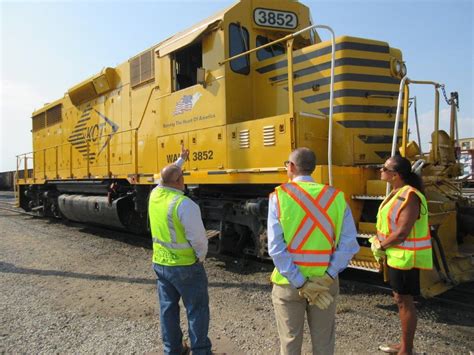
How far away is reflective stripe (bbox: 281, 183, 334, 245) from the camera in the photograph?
2.45 metres

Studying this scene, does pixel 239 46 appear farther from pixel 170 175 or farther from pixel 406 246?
pixel 406 246

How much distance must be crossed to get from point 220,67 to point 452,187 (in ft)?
12.1

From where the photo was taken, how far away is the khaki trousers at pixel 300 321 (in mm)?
2525

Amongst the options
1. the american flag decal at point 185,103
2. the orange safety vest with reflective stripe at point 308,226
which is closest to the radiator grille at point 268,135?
the american flag decal at point 185,103

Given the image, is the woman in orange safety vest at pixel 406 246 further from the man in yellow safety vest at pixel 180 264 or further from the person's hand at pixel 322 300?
the man in yellow safety vest at pixel 180 264

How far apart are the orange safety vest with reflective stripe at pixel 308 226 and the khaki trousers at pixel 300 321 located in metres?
0.21

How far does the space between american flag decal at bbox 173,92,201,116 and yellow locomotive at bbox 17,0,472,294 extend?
0.02 m

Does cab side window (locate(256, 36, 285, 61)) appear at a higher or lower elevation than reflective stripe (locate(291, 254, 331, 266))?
higher

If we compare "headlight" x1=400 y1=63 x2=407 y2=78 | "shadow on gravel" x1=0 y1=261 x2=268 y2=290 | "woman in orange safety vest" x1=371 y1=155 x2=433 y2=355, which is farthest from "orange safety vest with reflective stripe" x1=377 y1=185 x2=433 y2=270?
"headlight" x1=400 y1=63 x2=407 y2=78

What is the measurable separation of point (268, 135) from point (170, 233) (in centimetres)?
251

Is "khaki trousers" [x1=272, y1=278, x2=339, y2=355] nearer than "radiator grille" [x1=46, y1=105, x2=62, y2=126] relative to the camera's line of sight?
Yes

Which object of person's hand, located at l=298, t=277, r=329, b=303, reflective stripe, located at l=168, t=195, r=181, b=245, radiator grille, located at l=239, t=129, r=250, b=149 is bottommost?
person's hand, located at l=298, t=277, r=329, b=303

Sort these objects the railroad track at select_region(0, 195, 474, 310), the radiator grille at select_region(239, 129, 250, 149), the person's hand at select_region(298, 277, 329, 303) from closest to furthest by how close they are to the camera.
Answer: the person's hand at select_region(298, 277, 329, 303)
the railroad track at select_region(0, 195, 474, 310)
the radiator grille at select_region(239, 129, 250, 149)

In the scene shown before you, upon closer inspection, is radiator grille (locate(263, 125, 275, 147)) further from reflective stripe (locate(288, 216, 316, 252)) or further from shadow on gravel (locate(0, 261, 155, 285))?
reflective stripe (locate(288, 216, 316, 252))
